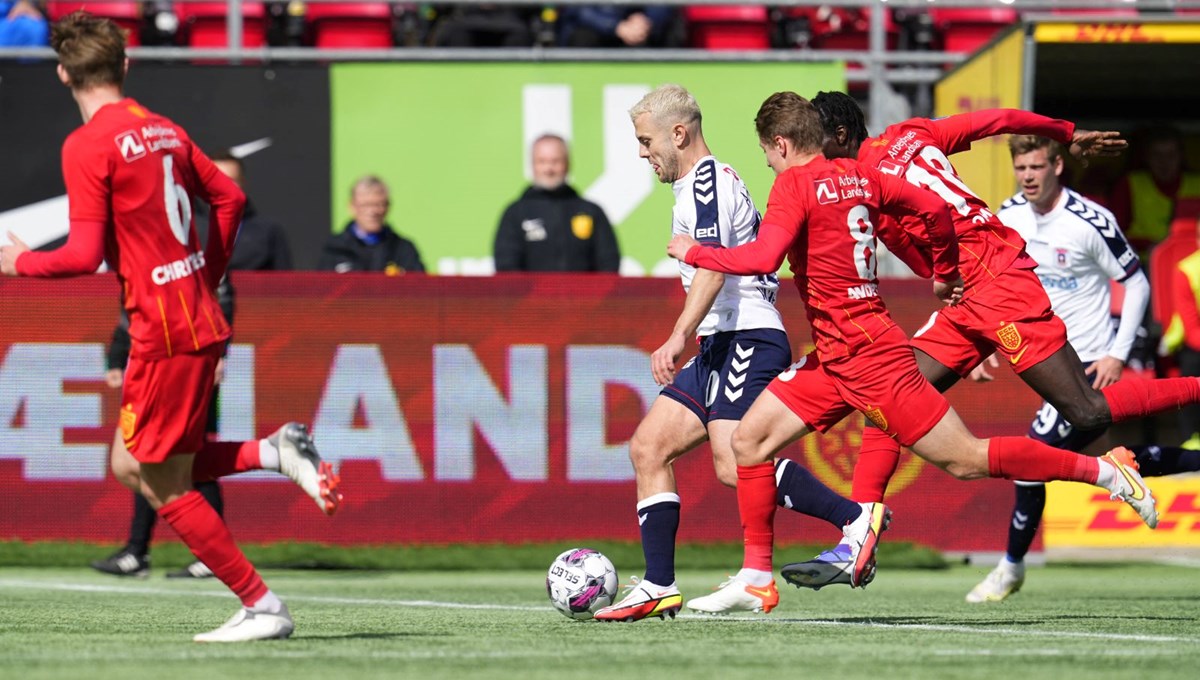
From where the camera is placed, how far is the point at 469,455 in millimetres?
11445

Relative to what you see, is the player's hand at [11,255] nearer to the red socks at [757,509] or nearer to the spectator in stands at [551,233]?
the red socks at [757,509]

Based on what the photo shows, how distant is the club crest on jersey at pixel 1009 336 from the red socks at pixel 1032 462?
2.04 feet

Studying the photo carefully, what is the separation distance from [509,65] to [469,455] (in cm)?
334

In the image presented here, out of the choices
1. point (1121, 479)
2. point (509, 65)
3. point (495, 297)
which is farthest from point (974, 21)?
point (1121, 479)

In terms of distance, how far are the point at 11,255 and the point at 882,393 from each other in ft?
10.9

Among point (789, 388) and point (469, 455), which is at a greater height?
point (789, 388)

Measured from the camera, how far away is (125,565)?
34.5 feet

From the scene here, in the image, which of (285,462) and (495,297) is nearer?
(285,462)

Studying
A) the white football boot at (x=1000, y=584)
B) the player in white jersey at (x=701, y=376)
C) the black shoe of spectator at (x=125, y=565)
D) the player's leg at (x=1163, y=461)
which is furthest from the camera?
the black shoe of spectator at (x=125, y=565)

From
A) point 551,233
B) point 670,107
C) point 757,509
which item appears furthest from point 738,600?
point 551,233

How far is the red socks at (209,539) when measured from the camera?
6.12 metres

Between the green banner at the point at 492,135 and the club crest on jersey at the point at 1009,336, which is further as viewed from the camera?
the green banner at the point at 492,135

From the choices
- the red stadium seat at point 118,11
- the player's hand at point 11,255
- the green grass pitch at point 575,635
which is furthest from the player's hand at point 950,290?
the red stadium seat at point 118,11

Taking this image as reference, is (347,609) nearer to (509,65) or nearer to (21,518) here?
(21,518)
